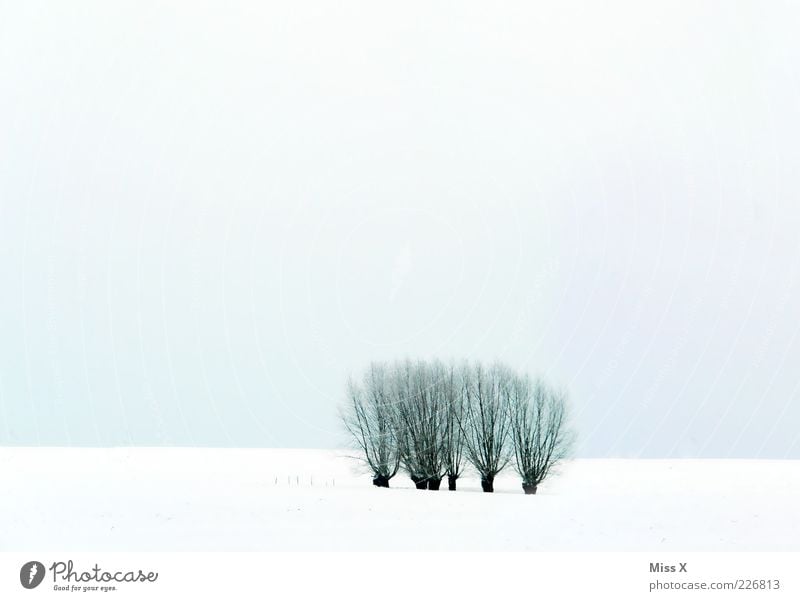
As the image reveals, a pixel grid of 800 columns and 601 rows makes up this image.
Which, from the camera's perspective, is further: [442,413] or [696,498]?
[442,413]

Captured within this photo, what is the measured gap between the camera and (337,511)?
26.4m

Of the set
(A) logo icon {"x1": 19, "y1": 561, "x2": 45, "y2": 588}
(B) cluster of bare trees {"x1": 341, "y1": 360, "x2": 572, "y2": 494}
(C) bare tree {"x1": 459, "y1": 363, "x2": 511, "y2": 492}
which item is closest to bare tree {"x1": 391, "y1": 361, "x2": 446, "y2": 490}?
(B) cluster of bare trees {"x1": 341, "y1": 360, "x2": 572, "y2": 494}

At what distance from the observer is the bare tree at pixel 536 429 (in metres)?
39.3

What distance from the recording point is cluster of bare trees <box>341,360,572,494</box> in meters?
39.5

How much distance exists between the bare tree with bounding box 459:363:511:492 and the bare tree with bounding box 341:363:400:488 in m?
3.71

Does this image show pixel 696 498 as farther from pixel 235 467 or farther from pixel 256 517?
pixel 235 467

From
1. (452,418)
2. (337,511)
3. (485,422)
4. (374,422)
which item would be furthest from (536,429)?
(337,511)

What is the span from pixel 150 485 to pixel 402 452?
44.7ft

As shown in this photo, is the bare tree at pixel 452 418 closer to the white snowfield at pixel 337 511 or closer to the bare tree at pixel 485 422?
the bare tree at pixel 485 422

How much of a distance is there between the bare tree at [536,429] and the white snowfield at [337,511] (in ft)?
4.31

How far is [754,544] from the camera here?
20.7m

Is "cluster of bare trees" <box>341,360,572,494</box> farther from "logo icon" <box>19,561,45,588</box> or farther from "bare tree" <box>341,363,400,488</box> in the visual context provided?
"logo icon" <box>19,561,45,588</box>

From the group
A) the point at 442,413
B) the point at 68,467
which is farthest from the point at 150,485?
the point at 442,413

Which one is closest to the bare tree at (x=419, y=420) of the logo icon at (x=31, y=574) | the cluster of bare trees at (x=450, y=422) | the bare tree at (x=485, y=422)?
the cluster of bare trees at (x=450, y=422)
